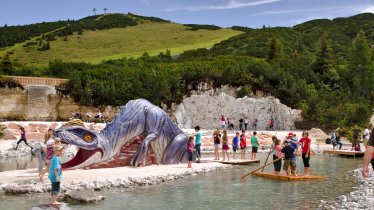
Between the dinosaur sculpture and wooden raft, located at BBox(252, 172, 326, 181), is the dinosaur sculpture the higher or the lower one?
the higher one

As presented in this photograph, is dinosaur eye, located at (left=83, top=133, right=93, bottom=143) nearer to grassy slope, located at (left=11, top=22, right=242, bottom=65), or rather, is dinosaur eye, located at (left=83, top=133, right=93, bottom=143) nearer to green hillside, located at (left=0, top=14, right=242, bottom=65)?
grassy slope, located at (left=11, top=22, right=242, bottom=65)

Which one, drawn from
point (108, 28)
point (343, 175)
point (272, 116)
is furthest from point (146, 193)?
point (108, 28)

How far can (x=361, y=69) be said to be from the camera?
51719 mm

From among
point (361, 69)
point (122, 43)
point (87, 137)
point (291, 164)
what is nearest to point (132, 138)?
point (87, 137)

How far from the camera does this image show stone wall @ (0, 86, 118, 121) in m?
41.6

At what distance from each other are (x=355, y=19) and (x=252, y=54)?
6308cm

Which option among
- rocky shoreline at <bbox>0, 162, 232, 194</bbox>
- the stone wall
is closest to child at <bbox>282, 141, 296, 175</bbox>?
rocky shoreline at <bbox>0, 162, 232, 194</bbox>

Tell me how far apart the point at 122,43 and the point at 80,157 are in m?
75.3

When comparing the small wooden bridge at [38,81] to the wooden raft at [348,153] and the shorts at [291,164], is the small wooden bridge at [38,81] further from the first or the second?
the shorts at [291,164]

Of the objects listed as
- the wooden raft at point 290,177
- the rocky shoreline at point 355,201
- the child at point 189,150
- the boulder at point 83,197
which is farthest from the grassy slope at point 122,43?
the rocky shoreline at point 355,201

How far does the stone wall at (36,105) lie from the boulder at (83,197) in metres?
29.5

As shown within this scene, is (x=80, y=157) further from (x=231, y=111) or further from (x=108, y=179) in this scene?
(x=231, y=111)

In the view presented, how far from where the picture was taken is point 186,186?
51.4ft

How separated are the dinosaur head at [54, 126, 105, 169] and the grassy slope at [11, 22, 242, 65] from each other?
5714 cm
